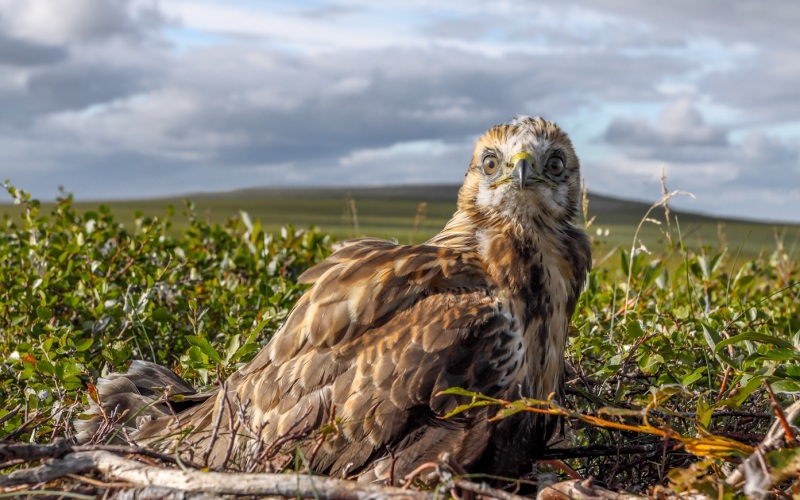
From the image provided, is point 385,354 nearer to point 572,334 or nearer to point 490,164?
point 490,164

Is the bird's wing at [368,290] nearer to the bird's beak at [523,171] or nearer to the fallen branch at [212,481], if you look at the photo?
the bird's beak at [523,171]

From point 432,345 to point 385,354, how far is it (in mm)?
210

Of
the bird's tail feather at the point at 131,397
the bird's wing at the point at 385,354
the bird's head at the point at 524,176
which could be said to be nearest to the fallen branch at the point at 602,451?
the bird's wing at the point at 385,354

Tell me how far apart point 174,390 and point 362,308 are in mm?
1348

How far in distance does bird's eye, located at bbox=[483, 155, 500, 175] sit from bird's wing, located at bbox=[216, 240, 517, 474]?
52 centimetres

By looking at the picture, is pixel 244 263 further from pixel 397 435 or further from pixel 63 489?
pixel 63 489

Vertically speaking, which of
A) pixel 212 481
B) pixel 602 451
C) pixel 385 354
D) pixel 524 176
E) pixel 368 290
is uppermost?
pixel 524 176

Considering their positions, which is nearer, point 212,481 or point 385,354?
point 212,481

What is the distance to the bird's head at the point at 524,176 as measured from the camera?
398 centimetres

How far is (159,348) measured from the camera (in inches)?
228

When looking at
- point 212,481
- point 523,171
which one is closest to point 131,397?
point 212,481

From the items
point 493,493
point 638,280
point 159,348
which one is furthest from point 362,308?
point 638,280

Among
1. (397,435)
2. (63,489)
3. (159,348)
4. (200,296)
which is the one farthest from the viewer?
(200,296)

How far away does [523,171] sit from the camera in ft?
12.9
